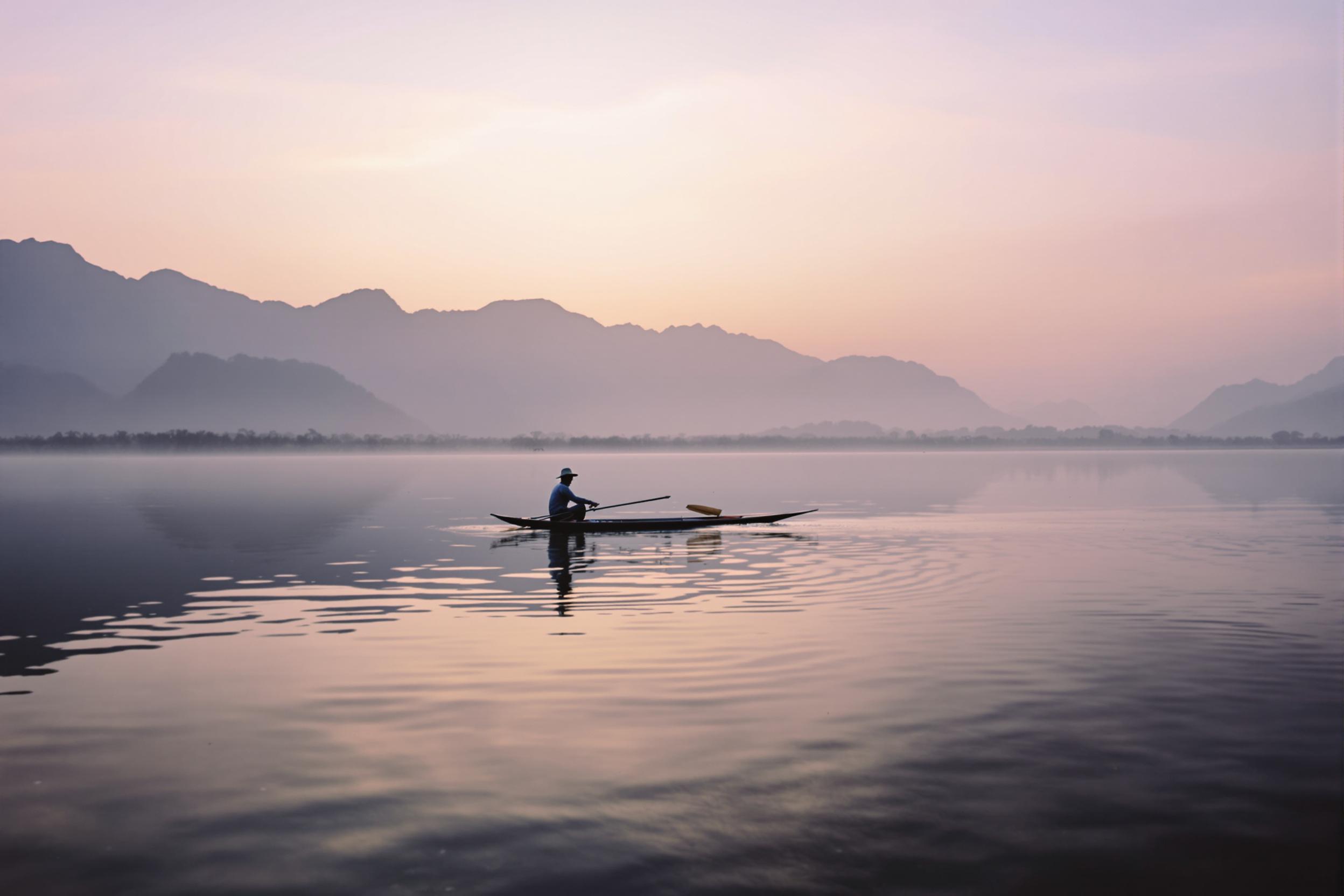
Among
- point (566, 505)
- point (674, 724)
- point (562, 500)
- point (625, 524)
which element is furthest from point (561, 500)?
point (674, 724)

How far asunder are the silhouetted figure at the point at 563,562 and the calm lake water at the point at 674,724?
0.88 feet

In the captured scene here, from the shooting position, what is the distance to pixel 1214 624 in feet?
71.7

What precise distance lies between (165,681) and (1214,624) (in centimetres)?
1972

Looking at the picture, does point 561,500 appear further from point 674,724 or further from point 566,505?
point 674,724

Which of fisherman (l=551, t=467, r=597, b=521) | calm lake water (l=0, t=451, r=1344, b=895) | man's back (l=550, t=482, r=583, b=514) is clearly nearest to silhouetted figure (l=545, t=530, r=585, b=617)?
calm lake water (l=0, t=451, r=1344, b=895)

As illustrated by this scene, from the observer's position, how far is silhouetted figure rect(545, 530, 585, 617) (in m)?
25.8

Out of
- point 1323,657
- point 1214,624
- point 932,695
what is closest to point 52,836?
point 932,695

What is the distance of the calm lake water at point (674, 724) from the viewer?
31.5 feet

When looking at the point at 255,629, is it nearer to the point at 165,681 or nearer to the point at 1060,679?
the point at 165,681

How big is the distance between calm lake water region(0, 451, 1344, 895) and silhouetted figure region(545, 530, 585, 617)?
269 mm

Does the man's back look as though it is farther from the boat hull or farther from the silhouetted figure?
the silhouetted figure

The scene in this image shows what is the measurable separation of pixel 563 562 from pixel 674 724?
20448 mm

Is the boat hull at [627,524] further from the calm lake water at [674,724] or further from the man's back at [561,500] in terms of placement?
the calm lake water at [674,724]

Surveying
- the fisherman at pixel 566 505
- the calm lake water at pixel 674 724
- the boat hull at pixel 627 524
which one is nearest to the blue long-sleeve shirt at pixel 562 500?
the fisherman at pixel 566 505
